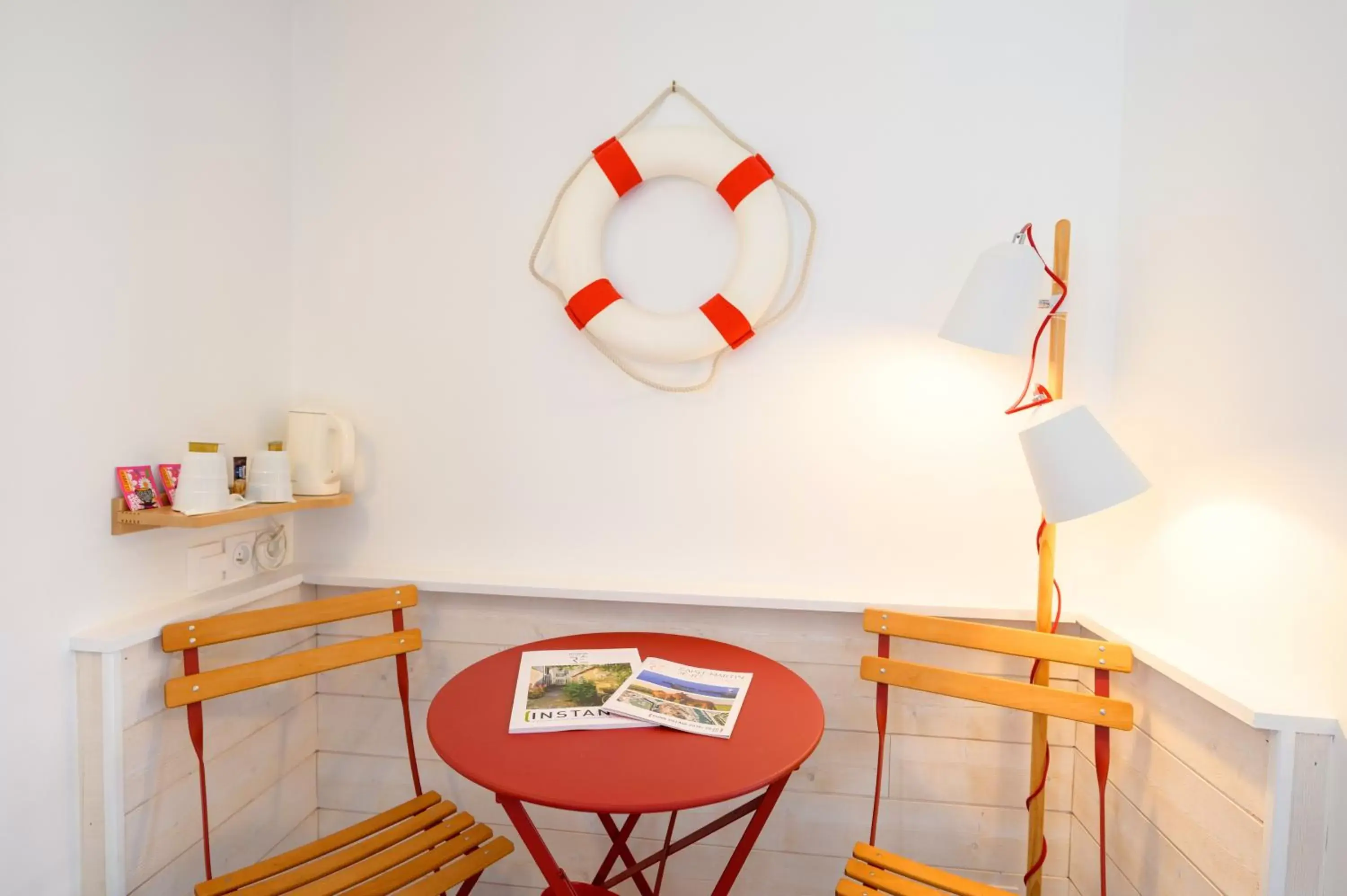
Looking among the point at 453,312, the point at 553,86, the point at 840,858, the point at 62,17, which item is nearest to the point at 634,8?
the point at 553,86

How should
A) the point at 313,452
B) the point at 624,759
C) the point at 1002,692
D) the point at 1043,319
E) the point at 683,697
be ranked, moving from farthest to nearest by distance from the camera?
the point at 313,452 < the point at 1043,319 < the point at 1002,692 < the point at 683,697 < the point at 624,759

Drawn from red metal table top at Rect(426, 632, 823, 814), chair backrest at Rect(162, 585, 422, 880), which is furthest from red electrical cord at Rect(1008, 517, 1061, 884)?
chair backrest at Rect(162, 585, 422, 880)

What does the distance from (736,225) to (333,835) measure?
1.53m

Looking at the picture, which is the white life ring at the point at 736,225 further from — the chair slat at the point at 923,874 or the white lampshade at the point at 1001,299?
the chair slat at the point at 923,874

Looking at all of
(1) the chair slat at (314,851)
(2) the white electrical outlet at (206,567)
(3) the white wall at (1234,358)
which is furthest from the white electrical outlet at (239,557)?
(3) the white wall at (1234,358)

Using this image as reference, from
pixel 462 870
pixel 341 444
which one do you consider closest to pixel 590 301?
pixel 341 444

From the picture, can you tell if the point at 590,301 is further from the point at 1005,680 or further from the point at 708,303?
the point at 1005,680

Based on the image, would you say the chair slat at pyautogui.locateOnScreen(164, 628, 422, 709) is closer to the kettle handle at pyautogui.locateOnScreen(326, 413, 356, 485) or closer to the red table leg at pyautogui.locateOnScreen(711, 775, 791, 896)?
the kettle handle at pyautogui.locateOnScreen(326, 413, 356, 485)

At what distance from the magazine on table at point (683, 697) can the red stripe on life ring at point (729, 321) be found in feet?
2.35

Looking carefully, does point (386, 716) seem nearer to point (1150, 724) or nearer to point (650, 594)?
point (650, 594)

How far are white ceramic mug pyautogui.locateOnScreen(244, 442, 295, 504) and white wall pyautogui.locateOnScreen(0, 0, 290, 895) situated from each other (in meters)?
0.11

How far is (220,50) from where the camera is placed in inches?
65.4

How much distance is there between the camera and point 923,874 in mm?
1370

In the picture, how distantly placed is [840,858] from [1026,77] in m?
1.84
